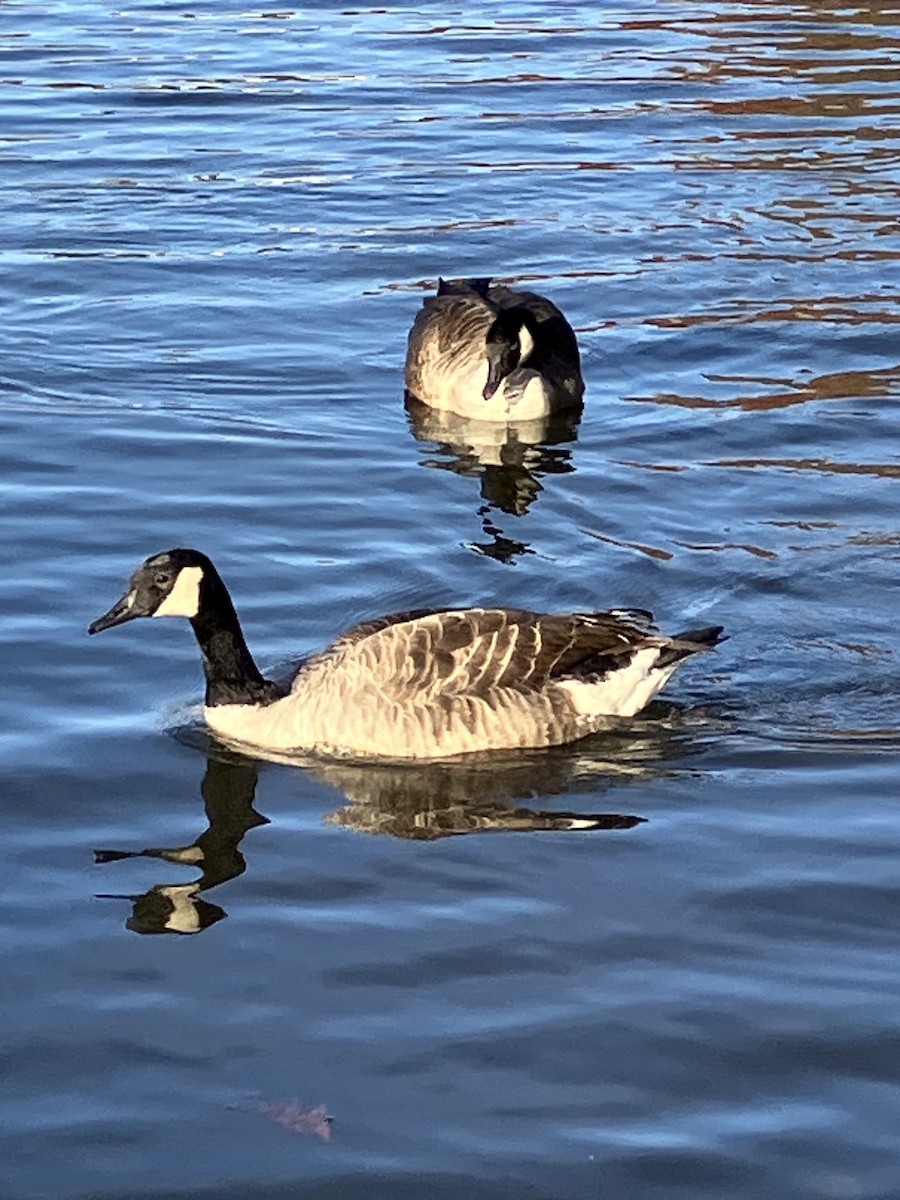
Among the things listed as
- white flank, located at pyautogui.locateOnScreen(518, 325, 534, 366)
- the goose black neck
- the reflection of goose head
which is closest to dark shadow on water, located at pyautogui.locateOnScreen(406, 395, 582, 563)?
white flank, located at pyautogui.locateOnScreen(518, 325, 534, 366)

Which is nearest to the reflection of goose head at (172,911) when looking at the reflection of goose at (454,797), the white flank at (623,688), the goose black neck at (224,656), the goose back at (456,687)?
the reflection of goose at (454,797)

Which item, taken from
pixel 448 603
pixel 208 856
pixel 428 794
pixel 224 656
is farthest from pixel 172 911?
pixel 448 603

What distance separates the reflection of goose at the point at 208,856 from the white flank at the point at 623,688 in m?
1.33

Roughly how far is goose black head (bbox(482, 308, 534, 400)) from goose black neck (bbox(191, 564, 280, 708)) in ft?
16.6

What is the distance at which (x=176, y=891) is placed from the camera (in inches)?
321

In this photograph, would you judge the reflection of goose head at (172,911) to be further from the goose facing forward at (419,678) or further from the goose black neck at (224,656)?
the goose black neck at (224,656)

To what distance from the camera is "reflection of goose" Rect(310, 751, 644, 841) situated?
8.68 meters

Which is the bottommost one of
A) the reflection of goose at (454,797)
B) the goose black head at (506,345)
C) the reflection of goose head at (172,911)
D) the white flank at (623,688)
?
the reflection of goose head at (172,911)

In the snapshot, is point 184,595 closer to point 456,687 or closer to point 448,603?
point 456,687

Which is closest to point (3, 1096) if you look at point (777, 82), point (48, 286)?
point (48, 286)

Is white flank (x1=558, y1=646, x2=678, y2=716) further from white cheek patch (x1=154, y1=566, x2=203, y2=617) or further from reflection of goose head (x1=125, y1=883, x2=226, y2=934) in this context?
reflection of goose head (x1=125, y1=883, x2=226, y2=934)

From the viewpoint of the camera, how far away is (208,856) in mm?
8492

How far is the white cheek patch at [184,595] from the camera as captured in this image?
9.59 metres

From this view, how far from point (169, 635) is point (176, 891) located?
2854 mm
